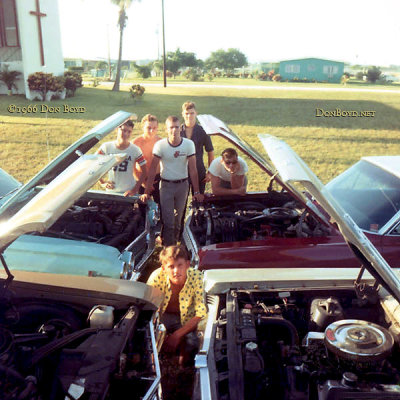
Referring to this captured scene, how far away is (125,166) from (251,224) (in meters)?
1.90

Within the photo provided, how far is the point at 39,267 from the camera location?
4.16 metres

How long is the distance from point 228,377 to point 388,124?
1834 cm

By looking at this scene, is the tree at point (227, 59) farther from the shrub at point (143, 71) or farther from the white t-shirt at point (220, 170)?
the white t-shirt at point (220, 170)

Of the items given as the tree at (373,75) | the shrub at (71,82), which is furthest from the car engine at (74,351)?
the tree at (373,75)

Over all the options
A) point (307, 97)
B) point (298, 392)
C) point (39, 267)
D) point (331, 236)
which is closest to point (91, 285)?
point (39, 267)

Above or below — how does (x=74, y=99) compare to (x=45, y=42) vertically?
below

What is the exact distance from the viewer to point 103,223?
5352 millimetres

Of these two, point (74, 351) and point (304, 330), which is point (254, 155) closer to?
point (304, 330)

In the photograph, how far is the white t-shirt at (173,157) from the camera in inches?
229

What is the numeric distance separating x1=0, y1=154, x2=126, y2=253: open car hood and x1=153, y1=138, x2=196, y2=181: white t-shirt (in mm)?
2391

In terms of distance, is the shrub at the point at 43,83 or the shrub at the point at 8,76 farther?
the shrub at the point at 8,76

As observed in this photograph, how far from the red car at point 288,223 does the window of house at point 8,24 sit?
22.1 m

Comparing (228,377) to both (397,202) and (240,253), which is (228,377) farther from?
(397,202)

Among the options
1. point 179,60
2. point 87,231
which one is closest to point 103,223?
point 87,231
